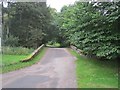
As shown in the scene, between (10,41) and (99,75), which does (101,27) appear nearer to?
(99,75)

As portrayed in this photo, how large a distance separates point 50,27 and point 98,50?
27.0 meters

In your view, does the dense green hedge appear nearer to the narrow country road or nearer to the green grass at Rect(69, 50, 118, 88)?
the green grass at Rect(69, 50, 118, 88)

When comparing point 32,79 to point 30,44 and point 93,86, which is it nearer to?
point 93,86

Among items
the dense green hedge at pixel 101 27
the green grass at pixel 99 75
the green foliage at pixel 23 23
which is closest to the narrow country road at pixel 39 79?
the green grass at pixel 99 75

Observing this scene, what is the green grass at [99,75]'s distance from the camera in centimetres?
962

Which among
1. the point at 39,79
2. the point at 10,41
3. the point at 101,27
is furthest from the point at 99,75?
the point at 10,41

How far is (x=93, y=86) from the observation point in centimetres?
930

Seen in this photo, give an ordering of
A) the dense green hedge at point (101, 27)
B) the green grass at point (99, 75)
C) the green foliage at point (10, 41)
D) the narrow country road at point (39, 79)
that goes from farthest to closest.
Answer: the green foliage at point (10, 41) → the dense green hedge at point (101, 27) → the green grass at point (99, 75) → the narrow country road at point (39, 79)

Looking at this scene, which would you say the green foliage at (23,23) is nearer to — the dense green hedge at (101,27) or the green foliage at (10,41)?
the green foliage at (10,41)

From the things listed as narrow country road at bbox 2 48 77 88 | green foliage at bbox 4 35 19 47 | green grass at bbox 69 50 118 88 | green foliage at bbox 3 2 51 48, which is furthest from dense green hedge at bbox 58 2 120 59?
green foliage at bbox 3 2 51 48

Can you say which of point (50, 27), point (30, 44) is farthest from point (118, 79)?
point (50, 27)

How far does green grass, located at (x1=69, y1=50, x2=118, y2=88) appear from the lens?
31.6 ft

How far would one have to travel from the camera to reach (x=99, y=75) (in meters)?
11.3

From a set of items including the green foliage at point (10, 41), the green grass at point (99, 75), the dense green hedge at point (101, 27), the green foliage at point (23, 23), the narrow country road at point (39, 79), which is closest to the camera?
the narrow country road at point (39, 79)
